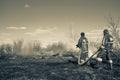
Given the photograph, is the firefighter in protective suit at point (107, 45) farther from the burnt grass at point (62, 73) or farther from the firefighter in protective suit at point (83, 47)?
the firefighter in protective suit at point (83, 47)

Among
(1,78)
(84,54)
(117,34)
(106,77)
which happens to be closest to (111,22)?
(117,34)

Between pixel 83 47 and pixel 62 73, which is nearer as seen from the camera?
pixel 62 73

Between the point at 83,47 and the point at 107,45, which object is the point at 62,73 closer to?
the point at 107,45

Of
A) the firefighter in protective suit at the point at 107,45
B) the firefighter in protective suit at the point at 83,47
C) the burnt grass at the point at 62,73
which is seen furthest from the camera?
the firefighter in protective suit at the point at 83,47

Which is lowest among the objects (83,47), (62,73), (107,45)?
(62,73)

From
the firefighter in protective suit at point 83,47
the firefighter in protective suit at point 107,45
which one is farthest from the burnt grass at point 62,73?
the firefighter in protective suit at point 107,45

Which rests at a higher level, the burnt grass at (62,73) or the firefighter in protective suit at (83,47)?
the firefighter in protective suit at (83,47)

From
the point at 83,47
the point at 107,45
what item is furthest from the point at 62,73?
the point at 83,47

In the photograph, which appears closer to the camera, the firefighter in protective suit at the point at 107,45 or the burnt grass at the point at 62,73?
the burnt grass at the point at 62,73

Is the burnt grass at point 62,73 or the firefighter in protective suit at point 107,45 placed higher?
the firefighter in protective suit at point 107,45

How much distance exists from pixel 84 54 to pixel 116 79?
6129 millimetres

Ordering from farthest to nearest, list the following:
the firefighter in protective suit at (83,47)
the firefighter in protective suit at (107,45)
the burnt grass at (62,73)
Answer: the firefighter in protective suit at (83,47), the firefighter in protective suit at (107,45), the burnt grass at (62,73)

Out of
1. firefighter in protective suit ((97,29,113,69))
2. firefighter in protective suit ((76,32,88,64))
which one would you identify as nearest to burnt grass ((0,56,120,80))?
firefighter in protective suit ((76,32,88,64))

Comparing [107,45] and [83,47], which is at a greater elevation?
[107,45]
